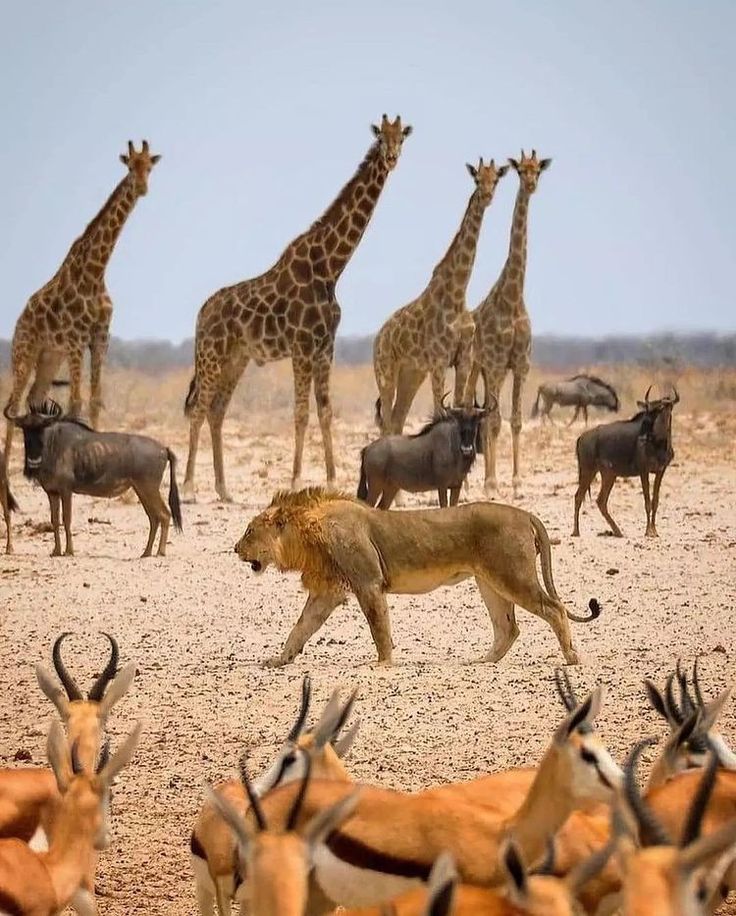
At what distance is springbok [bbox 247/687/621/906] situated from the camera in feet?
17.9

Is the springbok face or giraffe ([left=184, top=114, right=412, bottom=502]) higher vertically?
giraffe ([left=184, top=114, right=412, bottom=502])

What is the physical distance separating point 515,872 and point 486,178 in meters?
18.2

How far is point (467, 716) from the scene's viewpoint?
9352mm

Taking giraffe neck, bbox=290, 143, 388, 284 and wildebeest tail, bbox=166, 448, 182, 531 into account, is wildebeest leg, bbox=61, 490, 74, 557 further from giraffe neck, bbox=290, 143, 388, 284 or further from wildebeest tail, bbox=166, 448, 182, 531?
giraffe neck, bbox=290, 143, 388, 284

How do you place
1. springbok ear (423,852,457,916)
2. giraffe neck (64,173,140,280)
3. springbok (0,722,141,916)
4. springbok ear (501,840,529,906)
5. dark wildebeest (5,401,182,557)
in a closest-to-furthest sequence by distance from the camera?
springbok ear (423,852,457,916) < springbok ear (501,840,529,906) < springbok (0,722,141,916) < dark wildebeest (5,401,182,557) < giraffe neck (64,173,140,280)

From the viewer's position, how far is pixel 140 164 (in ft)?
71.2

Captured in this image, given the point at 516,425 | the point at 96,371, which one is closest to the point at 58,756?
the point at 96,371

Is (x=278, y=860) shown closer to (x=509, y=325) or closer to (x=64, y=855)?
(x=64, y=855)

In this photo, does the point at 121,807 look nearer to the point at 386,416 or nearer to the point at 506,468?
the point at 386,416

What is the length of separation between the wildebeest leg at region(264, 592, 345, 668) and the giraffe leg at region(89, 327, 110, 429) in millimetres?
9520

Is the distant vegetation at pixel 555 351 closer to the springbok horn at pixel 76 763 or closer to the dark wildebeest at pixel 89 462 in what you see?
the dark wildebeest at pixel 89 462

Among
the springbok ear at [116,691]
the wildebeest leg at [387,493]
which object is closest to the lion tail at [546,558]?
the springbok ear at [116,691]

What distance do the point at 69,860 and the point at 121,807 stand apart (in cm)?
266

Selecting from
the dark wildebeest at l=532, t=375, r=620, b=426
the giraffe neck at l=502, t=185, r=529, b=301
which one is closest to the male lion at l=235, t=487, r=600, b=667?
the giraffe neck at l=502, t=185, r=529, b=301
